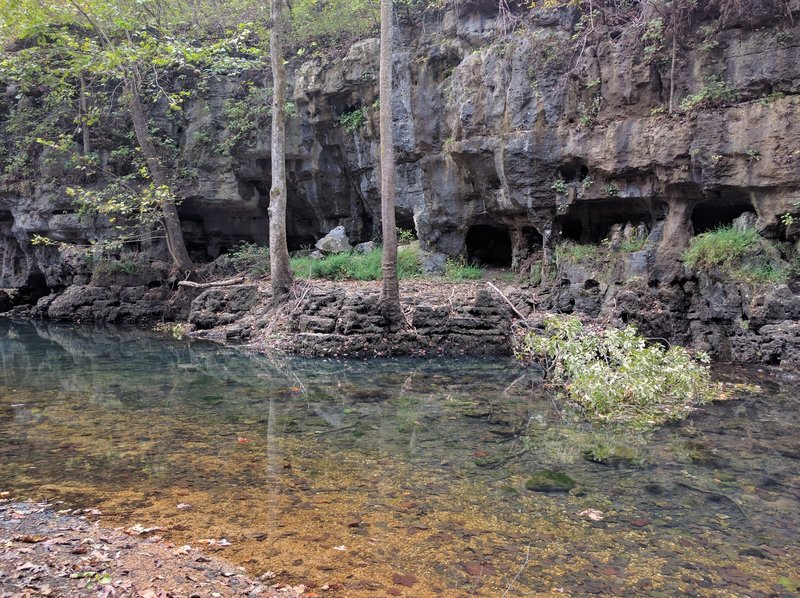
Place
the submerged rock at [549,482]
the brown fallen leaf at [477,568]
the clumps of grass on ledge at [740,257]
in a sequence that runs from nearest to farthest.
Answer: the brown fallen leaf at [477,568]
the submerged rock at [549,482]
the clumps of grass on ledge at [740,257]

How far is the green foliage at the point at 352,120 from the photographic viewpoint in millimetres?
20156

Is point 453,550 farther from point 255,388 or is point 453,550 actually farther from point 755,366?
point 755,366

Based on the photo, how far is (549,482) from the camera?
540cm

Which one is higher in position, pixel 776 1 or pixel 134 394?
pixel 776 1

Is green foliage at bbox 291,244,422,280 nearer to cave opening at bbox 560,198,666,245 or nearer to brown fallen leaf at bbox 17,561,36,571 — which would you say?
cave opening at bbox 560,198,666,245

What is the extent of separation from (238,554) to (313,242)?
21305 millimetres

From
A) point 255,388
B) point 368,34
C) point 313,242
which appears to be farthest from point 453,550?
point 313,242

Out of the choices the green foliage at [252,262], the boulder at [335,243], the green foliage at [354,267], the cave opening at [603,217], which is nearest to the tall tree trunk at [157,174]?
the green foliage at [252,262]

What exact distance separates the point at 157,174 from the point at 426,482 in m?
16.6

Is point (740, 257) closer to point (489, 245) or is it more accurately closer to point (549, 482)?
point (489, 245)

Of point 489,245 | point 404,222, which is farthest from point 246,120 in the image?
point 489,245

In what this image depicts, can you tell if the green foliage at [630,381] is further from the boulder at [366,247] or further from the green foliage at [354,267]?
the boulder at [366,247]

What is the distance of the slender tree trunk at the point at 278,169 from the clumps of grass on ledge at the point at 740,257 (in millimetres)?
9954

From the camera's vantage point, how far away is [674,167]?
13242 mm
